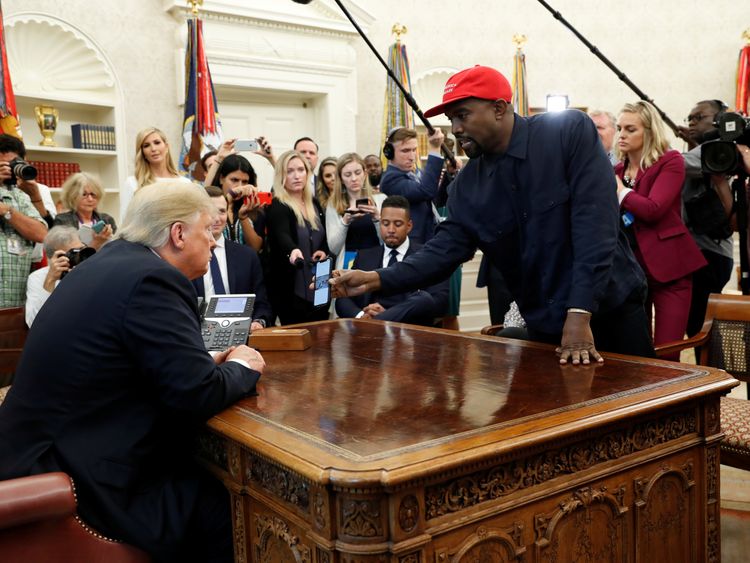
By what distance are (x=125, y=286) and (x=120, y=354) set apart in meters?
0.14

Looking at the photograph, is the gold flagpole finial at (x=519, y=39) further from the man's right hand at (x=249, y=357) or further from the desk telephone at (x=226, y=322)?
the man's right hand at (x=249, y=357)

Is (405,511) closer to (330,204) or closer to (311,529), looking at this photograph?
(311,529)

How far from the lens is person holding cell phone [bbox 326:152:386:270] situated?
12.8 feet

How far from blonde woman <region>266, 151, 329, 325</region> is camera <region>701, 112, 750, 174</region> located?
180 centimetres

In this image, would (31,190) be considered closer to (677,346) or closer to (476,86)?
(476,86)

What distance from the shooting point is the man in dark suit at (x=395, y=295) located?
11.0 ft

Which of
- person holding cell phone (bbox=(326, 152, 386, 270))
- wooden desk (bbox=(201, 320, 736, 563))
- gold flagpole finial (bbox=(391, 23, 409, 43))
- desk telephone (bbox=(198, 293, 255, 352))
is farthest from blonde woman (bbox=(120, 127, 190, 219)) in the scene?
gold flagpole finial (bbox=(391, 23, 409, 43))

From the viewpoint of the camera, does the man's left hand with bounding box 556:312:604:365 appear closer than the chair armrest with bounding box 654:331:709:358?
Yes

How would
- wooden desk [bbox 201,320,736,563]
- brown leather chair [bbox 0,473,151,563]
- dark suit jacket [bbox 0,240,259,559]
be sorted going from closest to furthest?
wooden desk [bbox 201,320,736,563]
brown leather chair [bbox 0,473,151,563]
dark suit jacket [bbox 0,240,259,559]

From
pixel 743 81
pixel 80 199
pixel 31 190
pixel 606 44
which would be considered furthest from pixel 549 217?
pixel 743 81

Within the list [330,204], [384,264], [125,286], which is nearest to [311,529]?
[125,286]

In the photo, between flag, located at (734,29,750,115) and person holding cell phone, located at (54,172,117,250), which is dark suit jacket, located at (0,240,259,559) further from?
flag, located at (734,29,750,115)

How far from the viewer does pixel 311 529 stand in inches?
47.6

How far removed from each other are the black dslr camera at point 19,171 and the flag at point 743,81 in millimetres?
7813
